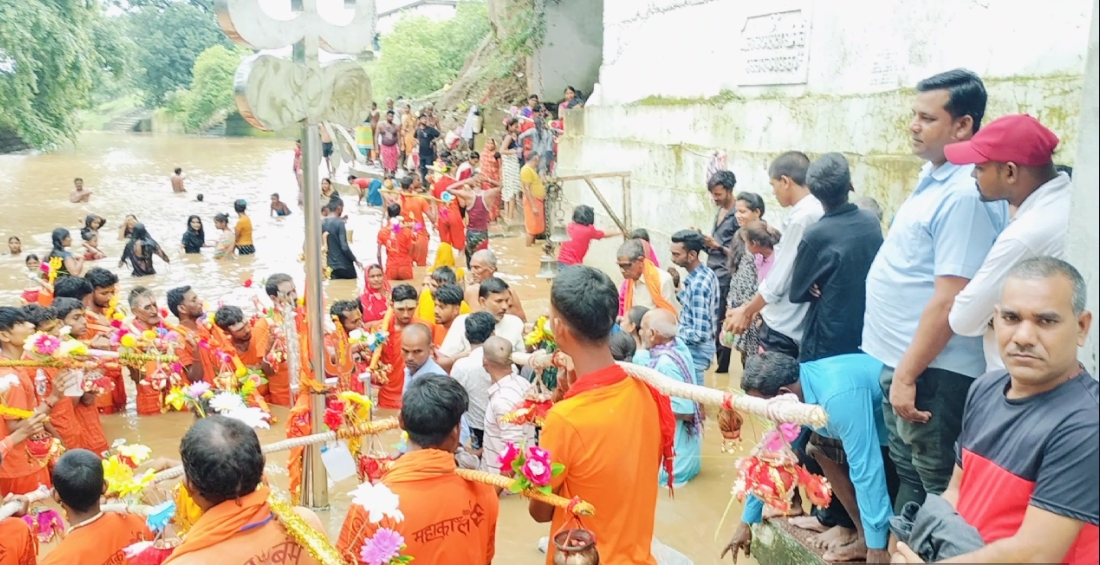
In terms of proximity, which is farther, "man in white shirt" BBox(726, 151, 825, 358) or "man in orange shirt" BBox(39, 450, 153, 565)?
"man in white shirt" BBox(726, 151, 825, 358)

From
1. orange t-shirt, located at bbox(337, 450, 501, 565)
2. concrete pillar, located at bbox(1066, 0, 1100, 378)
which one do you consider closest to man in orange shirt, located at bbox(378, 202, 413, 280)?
orange t-shirt, located at bbox(337, 450, 501, 565)

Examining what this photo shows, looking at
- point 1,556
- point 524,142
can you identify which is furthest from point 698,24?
point 1,556

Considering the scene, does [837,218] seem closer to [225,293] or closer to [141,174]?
[225,293]

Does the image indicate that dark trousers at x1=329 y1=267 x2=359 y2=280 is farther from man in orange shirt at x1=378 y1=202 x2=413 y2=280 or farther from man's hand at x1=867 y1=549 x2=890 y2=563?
man's hand at x1=867 y1=549 x2=890 y2=563

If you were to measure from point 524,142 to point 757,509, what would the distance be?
549 inches

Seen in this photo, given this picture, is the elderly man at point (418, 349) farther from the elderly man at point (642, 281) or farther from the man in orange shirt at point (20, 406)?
the man in orange shirt at point (20, 406)

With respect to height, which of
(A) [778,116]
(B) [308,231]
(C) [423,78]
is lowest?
(B) [308,231]

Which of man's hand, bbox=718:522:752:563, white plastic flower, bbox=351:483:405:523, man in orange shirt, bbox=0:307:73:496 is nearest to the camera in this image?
white plastic flower, bbox=351:483:405:523

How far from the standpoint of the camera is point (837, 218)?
14.3ft

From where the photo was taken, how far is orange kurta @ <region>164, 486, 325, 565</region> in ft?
8.37

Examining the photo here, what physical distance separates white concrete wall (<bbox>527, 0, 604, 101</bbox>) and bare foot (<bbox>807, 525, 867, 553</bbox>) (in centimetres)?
1813

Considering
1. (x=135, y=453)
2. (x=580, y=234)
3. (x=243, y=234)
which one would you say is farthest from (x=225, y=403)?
(x=243, y=234)

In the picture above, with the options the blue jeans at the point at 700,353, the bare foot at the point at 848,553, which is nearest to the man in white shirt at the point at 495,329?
the blue jeans at the point at 700,353

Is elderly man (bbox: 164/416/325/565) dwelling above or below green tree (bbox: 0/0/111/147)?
below
